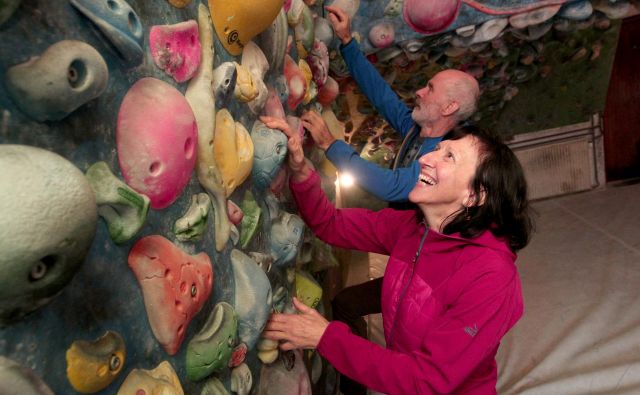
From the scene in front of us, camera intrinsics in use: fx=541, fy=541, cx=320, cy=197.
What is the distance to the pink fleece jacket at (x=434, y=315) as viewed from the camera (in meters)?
0.98

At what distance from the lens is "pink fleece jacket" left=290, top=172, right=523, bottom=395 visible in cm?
98

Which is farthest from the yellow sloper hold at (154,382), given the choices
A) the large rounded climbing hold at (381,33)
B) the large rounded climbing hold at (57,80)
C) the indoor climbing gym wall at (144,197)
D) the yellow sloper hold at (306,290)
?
the large rounded climbing hold at (381,33)

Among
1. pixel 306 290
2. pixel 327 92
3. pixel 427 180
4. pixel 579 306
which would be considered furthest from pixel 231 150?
pixel 579 306

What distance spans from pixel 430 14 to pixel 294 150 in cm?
91

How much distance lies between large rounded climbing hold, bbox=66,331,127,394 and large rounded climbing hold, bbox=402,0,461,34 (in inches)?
57.9

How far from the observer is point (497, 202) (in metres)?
1.08

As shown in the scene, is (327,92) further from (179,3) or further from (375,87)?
(179,3)

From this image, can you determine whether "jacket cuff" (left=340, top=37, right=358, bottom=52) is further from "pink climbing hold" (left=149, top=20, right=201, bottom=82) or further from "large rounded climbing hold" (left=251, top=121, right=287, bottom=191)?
"pink climbing hold" (left=149, top=20, right=201, bottom=82)

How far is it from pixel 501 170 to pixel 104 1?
2.70 feet

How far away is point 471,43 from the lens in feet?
6.12

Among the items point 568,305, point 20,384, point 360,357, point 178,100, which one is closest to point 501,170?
point 360,357

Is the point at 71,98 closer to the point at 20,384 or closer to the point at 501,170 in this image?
the point at 20,384

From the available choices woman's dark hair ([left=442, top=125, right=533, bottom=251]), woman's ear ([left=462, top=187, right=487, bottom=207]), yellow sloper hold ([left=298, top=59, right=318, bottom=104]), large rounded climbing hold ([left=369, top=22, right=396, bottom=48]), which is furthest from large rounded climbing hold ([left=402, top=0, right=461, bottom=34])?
woman's ear ([left=462, top=187, right=487, bottom=207])

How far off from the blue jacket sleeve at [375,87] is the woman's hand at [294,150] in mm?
599
